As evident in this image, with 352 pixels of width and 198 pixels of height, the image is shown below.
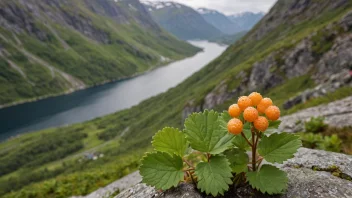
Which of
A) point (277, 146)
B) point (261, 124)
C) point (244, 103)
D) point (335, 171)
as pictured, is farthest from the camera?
point (335, 171)

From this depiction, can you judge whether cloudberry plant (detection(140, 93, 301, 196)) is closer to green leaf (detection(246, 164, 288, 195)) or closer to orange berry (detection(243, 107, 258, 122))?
green leaf (detection(246, 164, 288, 195))

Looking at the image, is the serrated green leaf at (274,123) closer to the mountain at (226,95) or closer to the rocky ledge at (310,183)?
the rocky ledge at (310,183)

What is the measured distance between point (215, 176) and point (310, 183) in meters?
1.30

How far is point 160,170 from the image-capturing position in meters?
2.95

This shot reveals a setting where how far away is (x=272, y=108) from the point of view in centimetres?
256

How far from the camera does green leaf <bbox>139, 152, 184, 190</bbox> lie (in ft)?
9.53

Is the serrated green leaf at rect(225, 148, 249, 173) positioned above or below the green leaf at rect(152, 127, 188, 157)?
below

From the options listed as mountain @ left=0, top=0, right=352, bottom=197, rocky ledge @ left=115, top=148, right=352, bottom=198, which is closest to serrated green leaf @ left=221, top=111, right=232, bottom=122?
rocky ledge @ left=115, top=148, right=352, bottom=198

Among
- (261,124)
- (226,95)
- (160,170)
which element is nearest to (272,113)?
(261,124)

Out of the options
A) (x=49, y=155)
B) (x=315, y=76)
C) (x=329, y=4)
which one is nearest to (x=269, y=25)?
(x=329, y=4)

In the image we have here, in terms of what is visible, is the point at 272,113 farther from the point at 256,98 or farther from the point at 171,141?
the point at 171,141

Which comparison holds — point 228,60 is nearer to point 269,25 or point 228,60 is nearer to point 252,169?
point 269,25

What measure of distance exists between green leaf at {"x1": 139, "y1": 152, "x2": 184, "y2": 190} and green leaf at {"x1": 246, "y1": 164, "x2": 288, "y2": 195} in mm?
757

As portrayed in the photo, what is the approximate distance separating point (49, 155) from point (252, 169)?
188m
